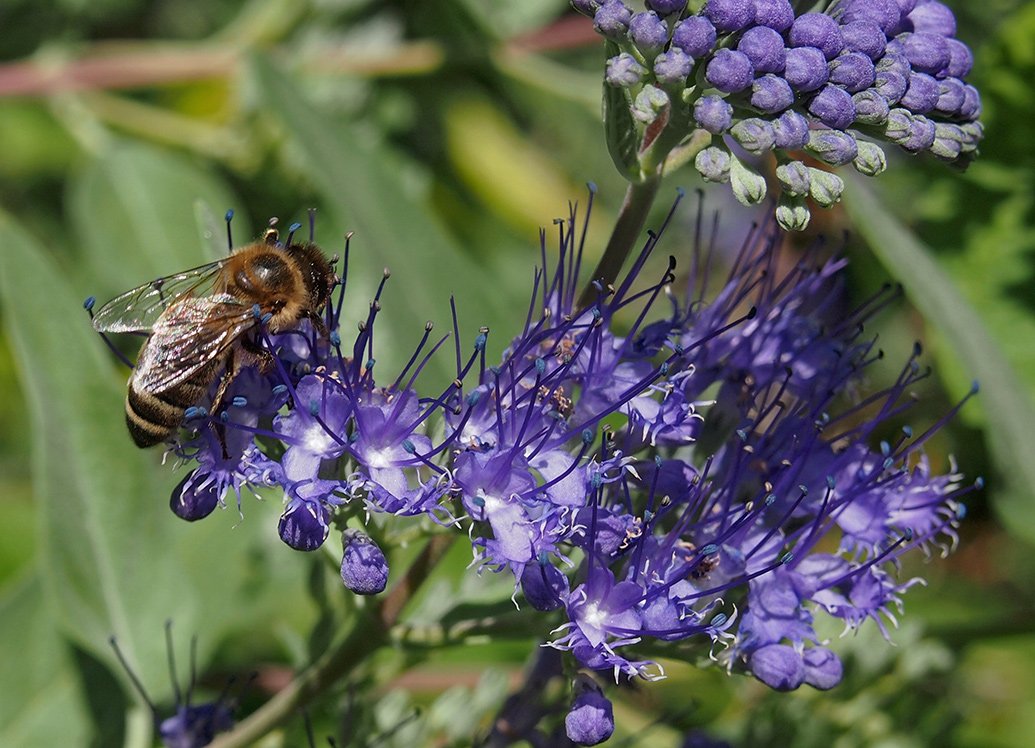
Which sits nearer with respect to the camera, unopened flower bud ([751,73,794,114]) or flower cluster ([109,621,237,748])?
unopened flower bud ([751,73,794,114])


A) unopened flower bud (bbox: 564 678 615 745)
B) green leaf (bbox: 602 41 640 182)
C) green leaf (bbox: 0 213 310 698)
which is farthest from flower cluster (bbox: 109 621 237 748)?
green leaf (bbox: 602 41 640 182)

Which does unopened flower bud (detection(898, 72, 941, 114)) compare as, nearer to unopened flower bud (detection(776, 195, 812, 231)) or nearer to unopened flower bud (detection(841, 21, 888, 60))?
unopened flower bud (detection(841, 21, 888, 60))

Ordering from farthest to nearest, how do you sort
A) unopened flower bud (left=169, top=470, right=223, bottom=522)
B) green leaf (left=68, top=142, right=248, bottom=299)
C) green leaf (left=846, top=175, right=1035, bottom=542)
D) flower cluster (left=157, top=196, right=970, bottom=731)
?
green leaf (left=68, top=142, right=248, bottom=299) → green leaf (left=846, top=175, right=1035, bottom=542) → unopened flower bud (left=169, top=470, right=223, bottom=522) → flower cluster (left=157, top=196, right=970, bottom=731)

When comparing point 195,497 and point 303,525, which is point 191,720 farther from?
point 303,525

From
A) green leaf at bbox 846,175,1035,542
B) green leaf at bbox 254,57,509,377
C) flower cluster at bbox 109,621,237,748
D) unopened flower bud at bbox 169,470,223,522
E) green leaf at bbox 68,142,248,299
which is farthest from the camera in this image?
green leaf at bbox 68,142,248,299

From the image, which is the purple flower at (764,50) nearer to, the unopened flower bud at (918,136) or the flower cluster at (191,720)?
the unopened flower bud at (918,136)

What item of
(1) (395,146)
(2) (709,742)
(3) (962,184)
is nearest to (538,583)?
(2) (709,742)

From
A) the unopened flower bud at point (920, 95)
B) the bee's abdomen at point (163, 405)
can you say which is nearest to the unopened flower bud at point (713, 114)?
the unopened flower bud at point (920, 95)
